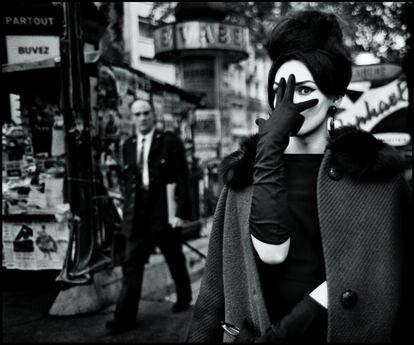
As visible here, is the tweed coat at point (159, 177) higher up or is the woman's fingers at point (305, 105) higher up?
the woman's fingers at point (305, 105)

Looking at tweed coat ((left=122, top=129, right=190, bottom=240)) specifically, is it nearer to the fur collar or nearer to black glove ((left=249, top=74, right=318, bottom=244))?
the fur collar

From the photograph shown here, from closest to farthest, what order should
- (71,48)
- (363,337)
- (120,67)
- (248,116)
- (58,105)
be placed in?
(363,337)
(71,48)
(58,105)
(120,67)
(248,116)

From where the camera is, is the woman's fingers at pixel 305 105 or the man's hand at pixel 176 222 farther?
the man's hand at pixel 176 222

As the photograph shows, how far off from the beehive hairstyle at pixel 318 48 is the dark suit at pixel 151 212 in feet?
10.6

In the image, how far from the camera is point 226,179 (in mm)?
1858

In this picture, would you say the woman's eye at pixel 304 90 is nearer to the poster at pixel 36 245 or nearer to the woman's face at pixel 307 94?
the woman's face at pixel 307 94

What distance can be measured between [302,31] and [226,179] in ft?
1.82

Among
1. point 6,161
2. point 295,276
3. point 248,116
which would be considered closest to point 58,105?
point 6,161

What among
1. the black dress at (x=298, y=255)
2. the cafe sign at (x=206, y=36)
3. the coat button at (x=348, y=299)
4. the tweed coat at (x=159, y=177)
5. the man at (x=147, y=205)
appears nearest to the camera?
the coat button at (x=348, y=299)

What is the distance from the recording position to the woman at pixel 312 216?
5.17 ft

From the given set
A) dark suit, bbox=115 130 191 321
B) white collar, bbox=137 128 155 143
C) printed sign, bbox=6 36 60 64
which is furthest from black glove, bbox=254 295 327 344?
printed sign, bbox=6 36 60 64

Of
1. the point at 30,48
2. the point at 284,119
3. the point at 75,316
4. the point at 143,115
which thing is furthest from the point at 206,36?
the point at 284,119

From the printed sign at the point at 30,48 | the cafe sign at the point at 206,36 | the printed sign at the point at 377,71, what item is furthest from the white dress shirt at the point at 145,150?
the cafe sign at the point at 206,36

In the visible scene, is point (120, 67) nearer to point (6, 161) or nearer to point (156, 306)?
point (6, 161)
